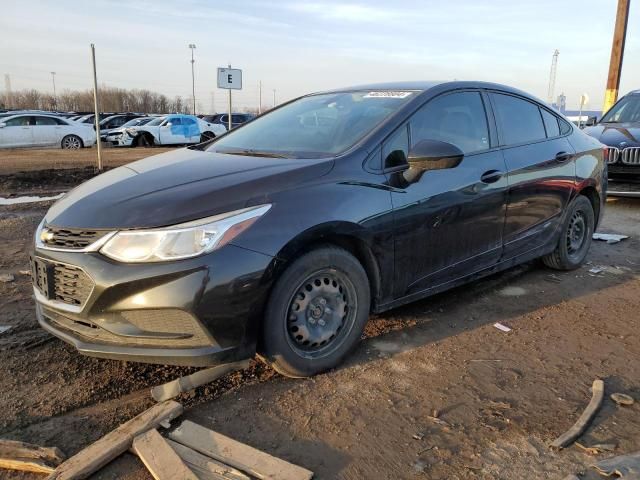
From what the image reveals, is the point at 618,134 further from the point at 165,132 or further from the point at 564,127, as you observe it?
the point at 165,132

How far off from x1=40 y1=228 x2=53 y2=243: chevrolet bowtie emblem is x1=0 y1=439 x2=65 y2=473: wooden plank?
3.27 ft

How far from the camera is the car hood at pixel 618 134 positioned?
7.81 meters

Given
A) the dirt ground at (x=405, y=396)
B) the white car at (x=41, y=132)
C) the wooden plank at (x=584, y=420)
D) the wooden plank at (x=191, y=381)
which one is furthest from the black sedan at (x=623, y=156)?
the white car at (x=41, y=132)

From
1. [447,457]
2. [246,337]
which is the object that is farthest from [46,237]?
[447,457]

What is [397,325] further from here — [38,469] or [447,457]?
[38,469]

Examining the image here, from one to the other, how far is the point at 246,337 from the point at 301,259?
1.62 feet

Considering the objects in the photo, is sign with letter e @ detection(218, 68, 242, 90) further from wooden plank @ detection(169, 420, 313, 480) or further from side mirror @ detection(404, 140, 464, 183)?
wooden plank @ detection(169, 420, 313, 480)

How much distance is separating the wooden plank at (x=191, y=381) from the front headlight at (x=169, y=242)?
2.24ft

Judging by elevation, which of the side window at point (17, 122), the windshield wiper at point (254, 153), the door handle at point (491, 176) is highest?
the windshield wiper at point (254, 153)

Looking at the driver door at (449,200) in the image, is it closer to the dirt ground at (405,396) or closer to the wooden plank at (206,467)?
the dirt ground at (405,396)

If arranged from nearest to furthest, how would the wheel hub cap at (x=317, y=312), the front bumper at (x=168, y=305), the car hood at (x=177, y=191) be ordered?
the front bumper at (x=168, y=305) < the car hood at (x=177, y=191) < the wheel hub cap at (x=317, y=312)

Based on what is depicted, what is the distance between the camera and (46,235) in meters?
2.82

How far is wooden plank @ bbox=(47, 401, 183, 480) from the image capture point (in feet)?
7.23

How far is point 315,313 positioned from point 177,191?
39.3 inches
